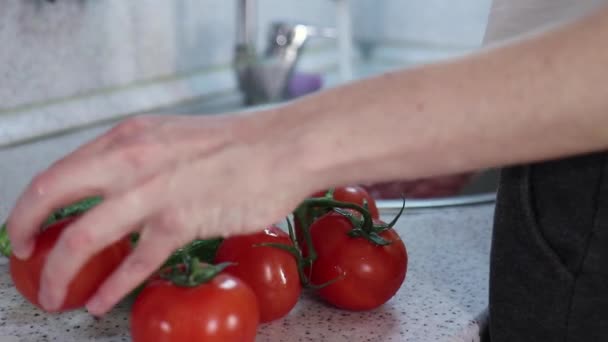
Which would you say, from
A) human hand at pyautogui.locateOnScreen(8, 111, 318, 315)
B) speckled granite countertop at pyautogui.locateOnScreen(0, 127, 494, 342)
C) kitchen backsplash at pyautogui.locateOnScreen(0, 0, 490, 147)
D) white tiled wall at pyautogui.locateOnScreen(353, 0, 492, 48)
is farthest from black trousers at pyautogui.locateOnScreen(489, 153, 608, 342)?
white tiled wall at pyautogui.locateOnScreen(353, 0, 492, 48)

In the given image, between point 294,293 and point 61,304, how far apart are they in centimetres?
19

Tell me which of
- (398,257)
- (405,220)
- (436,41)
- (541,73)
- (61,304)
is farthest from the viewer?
(436,41)

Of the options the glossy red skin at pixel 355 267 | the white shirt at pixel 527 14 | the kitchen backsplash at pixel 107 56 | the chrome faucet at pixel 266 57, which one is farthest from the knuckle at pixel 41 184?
the chrome faucet at pixel 266 57

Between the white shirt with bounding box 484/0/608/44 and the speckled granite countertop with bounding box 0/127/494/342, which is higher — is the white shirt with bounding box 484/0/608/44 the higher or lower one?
the higher one

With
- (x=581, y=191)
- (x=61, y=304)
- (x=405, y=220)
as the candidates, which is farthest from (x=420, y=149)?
(x=405, y=220)

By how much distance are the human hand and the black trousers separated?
0.62 ft

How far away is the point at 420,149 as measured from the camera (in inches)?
17.7

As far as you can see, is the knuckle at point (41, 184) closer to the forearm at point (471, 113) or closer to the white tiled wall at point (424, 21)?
the forearm at point (471, 113)

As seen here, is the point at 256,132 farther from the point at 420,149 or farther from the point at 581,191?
the point at 581,191

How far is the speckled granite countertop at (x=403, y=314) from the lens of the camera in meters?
0.62

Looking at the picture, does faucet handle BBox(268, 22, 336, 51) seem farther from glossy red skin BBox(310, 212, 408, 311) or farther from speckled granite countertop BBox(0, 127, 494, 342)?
glossy red skin BBox(310, 212, 408, 311)

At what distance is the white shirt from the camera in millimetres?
583

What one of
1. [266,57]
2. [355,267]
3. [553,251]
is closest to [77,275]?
[355,267]

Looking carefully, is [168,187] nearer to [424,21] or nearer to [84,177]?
[84,177]
